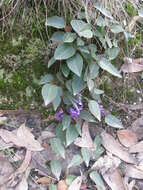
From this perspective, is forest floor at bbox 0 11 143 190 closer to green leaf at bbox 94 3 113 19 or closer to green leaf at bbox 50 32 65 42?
green leaf at bbox 50 32 65 42

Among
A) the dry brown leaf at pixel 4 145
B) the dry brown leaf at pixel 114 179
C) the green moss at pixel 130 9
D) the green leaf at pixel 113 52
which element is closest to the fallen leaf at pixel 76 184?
the dry brown leaf at pixel 114 179

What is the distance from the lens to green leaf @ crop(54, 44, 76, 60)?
1.58 meters

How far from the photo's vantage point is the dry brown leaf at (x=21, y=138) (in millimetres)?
1668

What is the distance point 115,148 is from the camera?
1.73m

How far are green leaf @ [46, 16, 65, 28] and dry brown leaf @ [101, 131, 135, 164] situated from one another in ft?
1.77

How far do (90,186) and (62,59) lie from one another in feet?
1.88

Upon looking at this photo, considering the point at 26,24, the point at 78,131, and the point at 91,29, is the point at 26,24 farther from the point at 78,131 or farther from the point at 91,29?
the point at 78,131

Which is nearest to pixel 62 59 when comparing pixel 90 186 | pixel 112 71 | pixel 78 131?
pixel 112 71

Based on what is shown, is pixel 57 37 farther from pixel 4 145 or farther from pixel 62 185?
pixel 62 185

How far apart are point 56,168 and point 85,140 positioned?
195 millimetres

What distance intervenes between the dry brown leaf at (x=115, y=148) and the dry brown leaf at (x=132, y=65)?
0.34m

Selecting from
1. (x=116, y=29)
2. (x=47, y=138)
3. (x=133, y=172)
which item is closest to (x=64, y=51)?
(x=116, y=29)

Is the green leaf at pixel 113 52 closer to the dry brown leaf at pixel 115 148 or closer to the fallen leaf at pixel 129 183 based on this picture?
the dry brown leaf at pixel 115 148

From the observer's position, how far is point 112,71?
1.64 m
